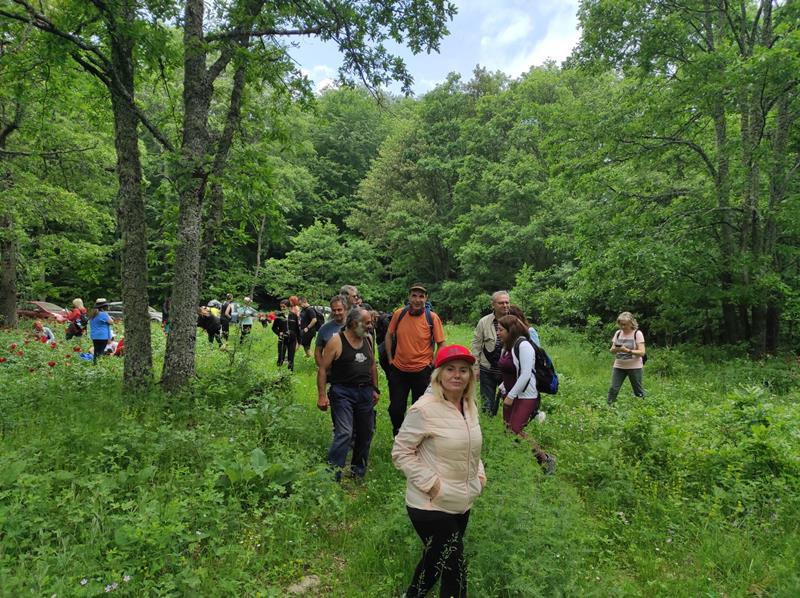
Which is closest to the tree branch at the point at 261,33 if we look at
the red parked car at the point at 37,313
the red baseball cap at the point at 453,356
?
the red baseball cap at the point at 453,356

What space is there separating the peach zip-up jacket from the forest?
0.59 m

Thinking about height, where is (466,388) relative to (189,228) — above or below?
below

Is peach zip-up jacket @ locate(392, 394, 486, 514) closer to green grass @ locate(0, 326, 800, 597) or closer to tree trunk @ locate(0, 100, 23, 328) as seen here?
green grass @ locate(0, 326, 800, 597)

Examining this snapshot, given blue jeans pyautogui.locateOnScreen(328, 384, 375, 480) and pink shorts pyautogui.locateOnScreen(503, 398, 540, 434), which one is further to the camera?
pink shorts pyautogui.locateOnScreen(503, 398, 540, 434)

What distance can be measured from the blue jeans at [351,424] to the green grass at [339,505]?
0.84ft

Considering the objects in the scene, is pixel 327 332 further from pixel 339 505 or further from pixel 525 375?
pixel 525 375

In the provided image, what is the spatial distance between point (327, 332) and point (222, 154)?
326 cm

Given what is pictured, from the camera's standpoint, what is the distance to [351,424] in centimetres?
449

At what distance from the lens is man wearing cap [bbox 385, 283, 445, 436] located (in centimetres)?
523

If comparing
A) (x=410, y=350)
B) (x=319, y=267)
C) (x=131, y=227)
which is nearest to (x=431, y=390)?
(x=410, y=350)

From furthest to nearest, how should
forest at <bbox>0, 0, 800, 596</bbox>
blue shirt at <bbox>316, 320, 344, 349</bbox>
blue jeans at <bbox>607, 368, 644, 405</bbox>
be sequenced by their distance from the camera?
blue jeans at <bbox>607, 368, 644, 405</bbox>, blue shirt at <bbox>316, 320, 344, 349</bbox>, forest at <bbox>0, 0, 800, 596</bbox>

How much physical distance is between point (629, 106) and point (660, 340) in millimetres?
7748

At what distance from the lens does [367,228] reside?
3014cm

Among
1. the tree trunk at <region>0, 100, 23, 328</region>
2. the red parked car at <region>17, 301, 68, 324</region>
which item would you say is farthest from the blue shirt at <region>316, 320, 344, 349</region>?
the red parked car at <region>17, 301, 68, 324</region>
